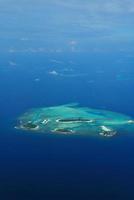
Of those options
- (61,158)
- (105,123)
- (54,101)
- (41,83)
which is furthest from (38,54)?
(61,158)

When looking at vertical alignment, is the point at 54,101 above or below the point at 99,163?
above

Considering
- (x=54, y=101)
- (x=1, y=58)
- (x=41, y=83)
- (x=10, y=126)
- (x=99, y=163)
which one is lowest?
(x=99, y=163)

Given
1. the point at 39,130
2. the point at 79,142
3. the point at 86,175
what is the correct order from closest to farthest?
the point at 86,175 < the point at 79,142 < the point at 39,130

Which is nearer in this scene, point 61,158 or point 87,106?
point 61,158

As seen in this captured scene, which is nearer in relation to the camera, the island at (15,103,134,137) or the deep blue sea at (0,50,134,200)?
the deep blue sea at (0,50,134,200)

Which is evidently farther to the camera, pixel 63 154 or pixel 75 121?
pixel 75 121

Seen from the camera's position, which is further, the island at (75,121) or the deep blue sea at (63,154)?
the island at (75,121)

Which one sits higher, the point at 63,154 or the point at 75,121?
the point at 75,121

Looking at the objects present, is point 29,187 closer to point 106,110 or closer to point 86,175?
point 86,175
